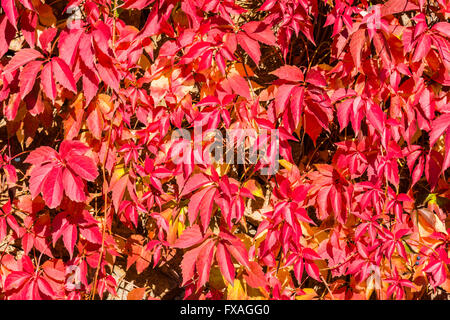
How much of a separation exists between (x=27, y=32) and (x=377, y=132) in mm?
1158

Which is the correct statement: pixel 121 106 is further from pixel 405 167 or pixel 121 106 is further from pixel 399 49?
pixel 405 167

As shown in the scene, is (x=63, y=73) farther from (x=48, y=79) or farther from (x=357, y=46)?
(x=357, y=46)

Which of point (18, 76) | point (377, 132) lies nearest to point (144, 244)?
point (18, 76)

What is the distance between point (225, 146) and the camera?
57.6 inches

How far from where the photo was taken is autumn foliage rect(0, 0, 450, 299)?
112 cm

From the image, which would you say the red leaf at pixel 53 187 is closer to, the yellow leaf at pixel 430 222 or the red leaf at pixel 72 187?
the red leaf at pixel 72 187

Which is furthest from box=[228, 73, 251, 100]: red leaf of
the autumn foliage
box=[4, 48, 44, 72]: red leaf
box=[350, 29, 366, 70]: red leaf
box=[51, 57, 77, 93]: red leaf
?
box=[4, 48, 44, 72]: red leaf

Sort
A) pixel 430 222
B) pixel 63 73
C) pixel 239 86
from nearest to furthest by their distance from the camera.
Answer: pixel 63 73, pixel 239 86, pixel 430 222

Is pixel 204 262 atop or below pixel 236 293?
atop

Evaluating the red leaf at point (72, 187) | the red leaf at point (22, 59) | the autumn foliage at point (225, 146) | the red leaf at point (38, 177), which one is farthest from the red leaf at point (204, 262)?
the red leaf at point (22, 59)

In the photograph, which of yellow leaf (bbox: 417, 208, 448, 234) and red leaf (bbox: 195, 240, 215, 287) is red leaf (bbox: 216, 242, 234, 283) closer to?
red leaf (bbox: 195, 240, 215, 287)

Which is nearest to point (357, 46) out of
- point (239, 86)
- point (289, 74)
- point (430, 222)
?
point (289, 74)

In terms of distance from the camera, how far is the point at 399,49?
1203mm
